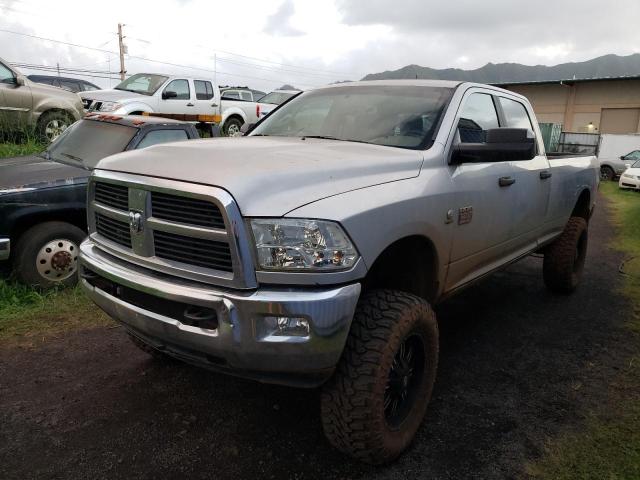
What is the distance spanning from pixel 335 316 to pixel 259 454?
38.1 inches

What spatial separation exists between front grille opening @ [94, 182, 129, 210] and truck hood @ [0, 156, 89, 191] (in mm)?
2119

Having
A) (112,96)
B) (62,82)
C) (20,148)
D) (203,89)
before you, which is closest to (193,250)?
(20,148)

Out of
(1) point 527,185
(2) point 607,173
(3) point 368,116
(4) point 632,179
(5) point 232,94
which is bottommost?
(2) point 607,173

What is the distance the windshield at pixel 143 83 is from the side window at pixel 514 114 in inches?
391

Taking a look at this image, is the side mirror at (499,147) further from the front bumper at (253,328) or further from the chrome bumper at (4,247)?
the chrome bumper at (4,247)

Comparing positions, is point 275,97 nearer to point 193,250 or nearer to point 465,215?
point 465,215

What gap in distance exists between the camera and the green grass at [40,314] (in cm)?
404

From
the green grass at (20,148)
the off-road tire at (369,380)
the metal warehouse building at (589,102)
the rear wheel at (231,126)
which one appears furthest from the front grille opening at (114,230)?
the metal warehouse building at (589,102)

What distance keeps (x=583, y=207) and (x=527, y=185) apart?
1.98 meters

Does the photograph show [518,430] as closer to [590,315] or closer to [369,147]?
[369,147]

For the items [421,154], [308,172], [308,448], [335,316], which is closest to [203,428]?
[308,448]

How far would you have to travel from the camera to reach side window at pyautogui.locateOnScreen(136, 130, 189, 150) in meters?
5.52

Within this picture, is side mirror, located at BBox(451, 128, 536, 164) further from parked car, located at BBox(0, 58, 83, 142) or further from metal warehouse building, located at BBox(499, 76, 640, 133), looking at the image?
metal warehouse building, located at BBox(499, 76, 640, 133)

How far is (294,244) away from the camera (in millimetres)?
2107
